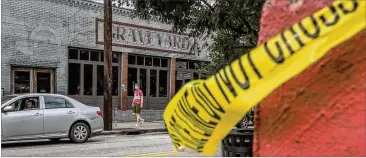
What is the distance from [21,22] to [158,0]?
43.9ft

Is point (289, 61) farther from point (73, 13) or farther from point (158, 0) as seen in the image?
point (73, 13)

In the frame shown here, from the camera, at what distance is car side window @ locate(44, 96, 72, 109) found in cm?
1277

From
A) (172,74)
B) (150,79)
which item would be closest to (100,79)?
(150,79)

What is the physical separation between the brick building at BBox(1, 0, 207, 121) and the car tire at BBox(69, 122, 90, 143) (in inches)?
174

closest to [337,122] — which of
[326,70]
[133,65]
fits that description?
[326,70]

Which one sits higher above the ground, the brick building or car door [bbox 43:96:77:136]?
the brick building

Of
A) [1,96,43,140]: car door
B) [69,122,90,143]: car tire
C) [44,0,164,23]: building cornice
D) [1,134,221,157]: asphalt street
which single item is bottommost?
[1,134,221,157]: asphalt street

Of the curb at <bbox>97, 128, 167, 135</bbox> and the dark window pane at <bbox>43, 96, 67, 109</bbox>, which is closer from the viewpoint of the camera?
the dark window pane at <bbox>43, 96, 67, 109</bbox>

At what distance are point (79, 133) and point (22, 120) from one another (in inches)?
67.6

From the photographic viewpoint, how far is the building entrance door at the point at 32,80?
17906 millimetres

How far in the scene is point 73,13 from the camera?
63.6 ft

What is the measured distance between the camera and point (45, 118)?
41.0 feet

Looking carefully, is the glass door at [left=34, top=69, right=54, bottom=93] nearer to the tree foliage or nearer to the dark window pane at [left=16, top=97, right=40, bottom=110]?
the dark window pane at [left=16, top=97, right=40, bottom=110]

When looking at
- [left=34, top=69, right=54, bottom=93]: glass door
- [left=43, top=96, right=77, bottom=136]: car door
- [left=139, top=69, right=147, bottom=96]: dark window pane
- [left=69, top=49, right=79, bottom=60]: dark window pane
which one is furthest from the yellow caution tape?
[left=139, top=69, right=147, bottom=96]: dark window pane
